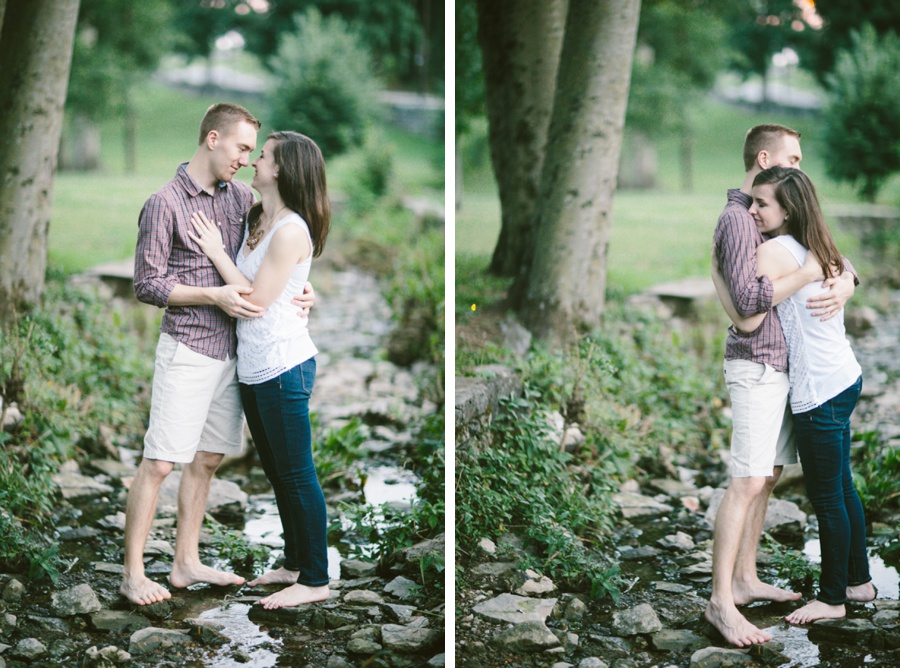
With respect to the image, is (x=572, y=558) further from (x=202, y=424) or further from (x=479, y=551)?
(x=202, y=424)

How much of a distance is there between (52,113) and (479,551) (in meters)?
2.98

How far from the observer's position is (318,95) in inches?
362

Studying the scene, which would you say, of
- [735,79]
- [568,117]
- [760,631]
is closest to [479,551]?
[760,631]

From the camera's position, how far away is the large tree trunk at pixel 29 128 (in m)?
4.16

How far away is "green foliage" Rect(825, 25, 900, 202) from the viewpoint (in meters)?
5.10

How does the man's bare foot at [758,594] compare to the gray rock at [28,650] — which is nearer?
the gray rock at [28,650]

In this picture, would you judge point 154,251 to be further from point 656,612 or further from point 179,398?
point 656,612

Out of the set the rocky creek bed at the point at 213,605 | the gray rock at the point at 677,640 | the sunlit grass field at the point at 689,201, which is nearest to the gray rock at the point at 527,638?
the rocky creek bed at the point at 213,605

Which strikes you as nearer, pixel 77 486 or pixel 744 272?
pixel 744 272

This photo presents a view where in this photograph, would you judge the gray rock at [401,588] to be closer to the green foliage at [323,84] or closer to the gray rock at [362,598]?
the gray rock at [362,598]

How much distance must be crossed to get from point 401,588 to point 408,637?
27 centimetres

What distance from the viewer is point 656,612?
2.82m

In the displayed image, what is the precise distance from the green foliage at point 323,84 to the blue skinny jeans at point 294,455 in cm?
564

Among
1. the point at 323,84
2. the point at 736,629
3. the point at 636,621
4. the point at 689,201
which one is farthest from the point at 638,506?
the point at 323,84
